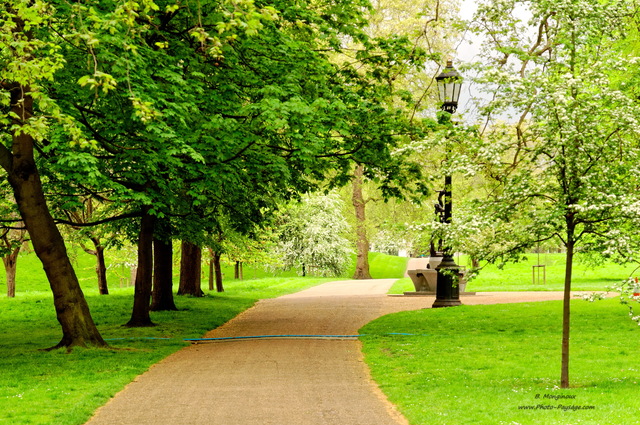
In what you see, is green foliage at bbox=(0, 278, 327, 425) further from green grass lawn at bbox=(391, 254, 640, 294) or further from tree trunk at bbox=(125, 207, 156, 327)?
green grass lawn at bbox=(391, 254, 640, 294)

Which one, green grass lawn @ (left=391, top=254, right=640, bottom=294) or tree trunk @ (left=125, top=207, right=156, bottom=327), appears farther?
green grass lawn @ (left=391, top=254, right=640, bottom=294)

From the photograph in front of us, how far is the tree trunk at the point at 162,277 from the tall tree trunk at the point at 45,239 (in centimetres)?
864

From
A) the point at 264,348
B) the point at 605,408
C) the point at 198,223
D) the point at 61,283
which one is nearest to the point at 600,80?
the point at 605,408

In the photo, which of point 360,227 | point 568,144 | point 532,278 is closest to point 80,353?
point 568,144

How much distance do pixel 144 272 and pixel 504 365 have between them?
419 inches

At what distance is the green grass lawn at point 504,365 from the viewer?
8.73 metres

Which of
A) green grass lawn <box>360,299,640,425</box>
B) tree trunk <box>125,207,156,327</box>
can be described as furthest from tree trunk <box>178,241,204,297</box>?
green grass lawn <box>360,299,640,425</box>

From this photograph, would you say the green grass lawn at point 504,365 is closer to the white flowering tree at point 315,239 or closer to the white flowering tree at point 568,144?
the white flowering tree at point 568,144

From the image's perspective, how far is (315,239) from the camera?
62.2m

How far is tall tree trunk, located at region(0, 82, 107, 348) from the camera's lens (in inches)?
594

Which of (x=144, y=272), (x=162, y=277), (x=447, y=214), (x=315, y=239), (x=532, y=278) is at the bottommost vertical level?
(x=532, y=278)

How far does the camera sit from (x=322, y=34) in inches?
712

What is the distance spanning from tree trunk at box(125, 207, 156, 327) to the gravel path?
6.91 ft

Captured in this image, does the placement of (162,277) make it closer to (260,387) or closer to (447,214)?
(447,214)
